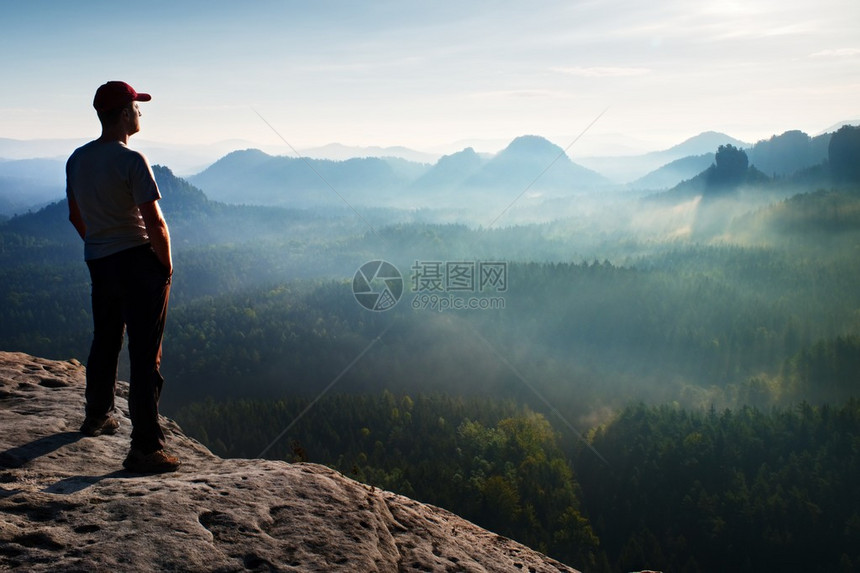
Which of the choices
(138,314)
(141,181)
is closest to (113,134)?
(141,181)

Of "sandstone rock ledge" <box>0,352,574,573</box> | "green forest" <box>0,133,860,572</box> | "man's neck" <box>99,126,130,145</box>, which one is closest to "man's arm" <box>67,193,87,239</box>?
"man's neck" <box>99,126,130,145</box>

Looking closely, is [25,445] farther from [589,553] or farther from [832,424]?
[832,424]

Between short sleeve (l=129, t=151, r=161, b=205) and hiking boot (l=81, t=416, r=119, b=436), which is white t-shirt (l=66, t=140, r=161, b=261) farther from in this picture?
hiking boot (l=81, t=416, r=119, b=436)

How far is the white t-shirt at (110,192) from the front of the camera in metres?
7.72

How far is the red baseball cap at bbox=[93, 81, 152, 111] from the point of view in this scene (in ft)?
25.7

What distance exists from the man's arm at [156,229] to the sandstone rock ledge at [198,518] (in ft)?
9.90

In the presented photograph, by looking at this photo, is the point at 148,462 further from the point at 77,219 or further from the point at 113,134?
the point at 113,134

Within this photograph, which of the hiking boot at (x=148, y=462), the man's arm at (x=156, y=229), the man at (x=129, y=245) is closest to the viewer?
the man's arm at (x=156, y=229)

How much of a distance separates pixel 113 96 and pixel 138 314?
3003 millimetres

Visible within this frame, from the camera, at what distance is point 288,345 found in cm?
16900

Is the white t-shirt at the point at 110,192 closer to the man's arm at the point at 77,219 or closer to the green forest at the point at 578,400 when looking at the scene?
the man's arm at the point at 77,219

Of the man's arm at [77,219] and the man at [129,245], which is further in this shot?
the man's arm at [77,219]

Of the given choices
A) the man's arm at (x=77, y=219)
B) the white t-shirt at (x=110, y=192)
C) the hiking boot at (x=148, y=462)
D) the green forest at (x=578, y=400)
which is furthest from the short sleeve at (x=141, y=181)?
the green forest at (x=578, y=400)

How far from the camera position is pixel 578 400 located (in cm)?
13538
